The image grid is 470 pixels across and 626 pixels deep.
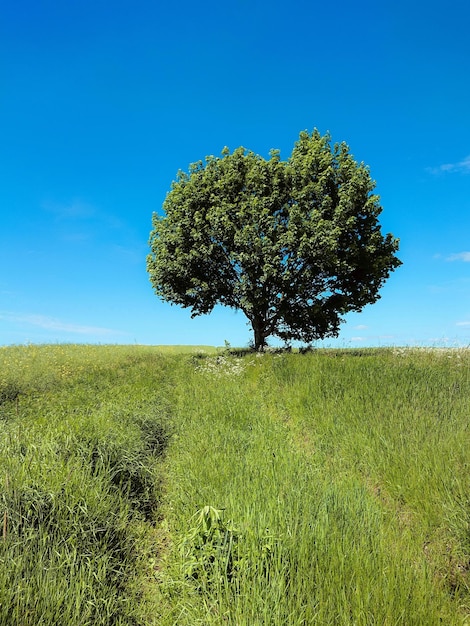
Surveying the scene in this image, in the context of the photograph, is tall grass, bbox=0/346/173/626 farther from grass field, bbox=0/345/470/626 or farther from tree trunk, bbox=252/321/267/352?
tree trunk, bbox=252/321/267/352

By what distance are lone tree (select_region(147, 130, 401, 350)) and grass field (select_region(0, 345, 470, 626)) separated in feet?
48.1

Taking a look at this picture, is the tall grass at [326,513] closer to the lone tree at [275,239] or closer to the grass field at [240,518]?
the grass field at [240,518]

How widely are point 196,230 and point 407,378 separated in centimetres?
1640

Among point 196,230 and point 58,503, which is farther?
point 196,230

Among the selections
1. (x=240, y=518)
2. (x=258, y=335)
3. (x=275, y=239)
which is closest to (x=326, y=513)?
(x=240, y=518)

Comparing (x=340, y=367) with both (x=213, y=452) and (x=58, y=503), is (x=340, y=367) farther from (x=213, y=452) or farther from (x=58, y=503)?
(x=58, y=503)

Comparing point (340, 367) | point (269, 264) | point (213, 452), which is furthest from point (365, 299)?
point (213, 452)

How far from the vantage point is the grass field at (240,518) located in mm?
3016

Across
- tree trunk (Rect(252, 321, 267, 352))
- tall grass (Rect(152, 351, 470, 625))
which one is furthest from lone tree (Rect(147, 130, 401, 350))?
tall grass (Rect(152, 351, 470, 625))

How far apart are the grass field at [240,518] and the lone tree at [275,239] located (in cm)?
1465

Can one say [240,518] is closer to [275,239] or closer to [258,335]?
[275,239]

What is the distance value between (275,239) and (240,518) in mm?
19716

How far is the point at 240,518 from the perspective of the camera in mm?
3850

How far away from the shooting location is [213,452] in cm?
602
